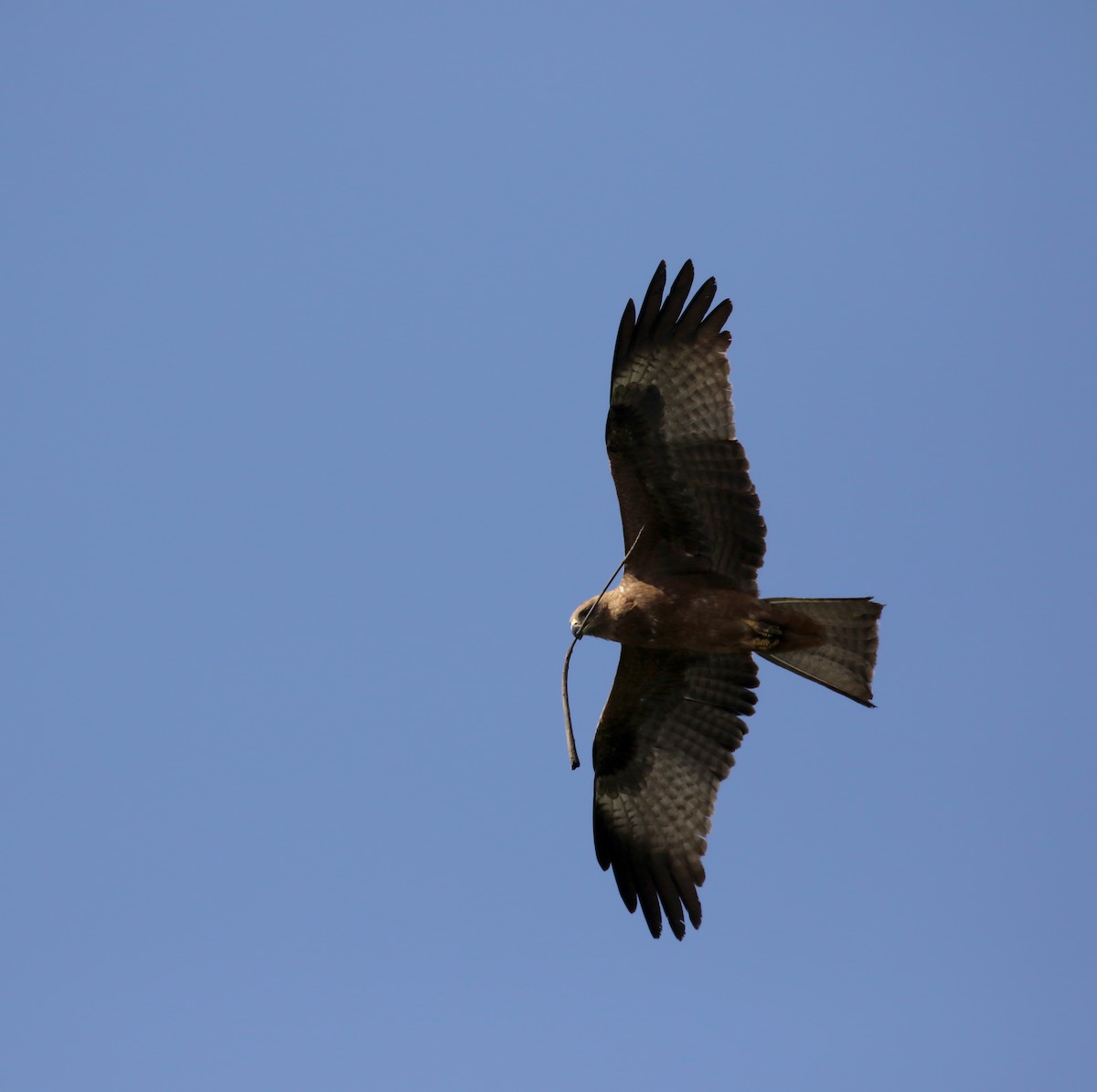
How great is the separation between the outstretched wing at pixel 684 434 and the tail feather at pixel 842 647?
1.58 ft

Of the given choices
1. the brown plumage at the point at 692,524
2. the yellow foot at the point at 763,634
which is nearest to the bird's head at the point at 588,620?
the brown plumage at the point at 692,524

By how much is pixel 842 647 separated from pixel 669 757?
1.67 metres

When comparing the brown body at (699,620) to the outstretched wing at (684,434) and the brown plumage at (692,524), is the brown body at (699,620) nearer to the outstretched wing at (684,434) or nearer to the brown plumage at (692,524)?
the brown plumage at (692,524)

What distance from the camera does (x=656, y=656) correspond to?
9672mm

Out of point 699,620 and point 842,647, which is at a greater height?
point 699,620

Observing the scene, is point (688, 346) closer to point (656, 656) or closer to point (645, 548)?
point (645, 548)

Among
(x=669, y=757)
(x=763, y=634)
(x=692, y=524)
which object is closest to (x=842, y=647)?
(x=763, y=634)

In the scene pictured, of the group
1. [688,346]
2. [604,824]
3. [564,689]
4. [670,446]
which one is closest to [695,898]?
[604,824]

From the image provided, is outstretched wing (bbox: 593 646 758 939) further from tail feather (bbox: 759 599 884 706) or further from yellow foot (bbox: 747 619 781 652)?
tail feather (bbox: 759 599 884 706)

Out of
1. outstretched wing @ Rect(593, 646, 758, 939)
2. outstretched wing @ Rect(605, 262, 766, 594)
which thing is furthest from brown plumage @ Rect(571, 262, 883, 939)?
outstretched wing @ Rect(593, 646, 758, 939)

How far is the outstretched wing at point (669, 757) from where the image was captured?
9734mm

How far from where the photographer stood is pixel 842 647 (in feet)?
29.3

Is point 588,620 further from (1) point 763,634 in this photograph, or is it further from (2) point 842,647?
(2) point 842,647

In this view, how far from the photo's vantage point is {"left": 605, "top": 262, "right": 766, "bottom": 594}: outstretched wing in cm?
872
